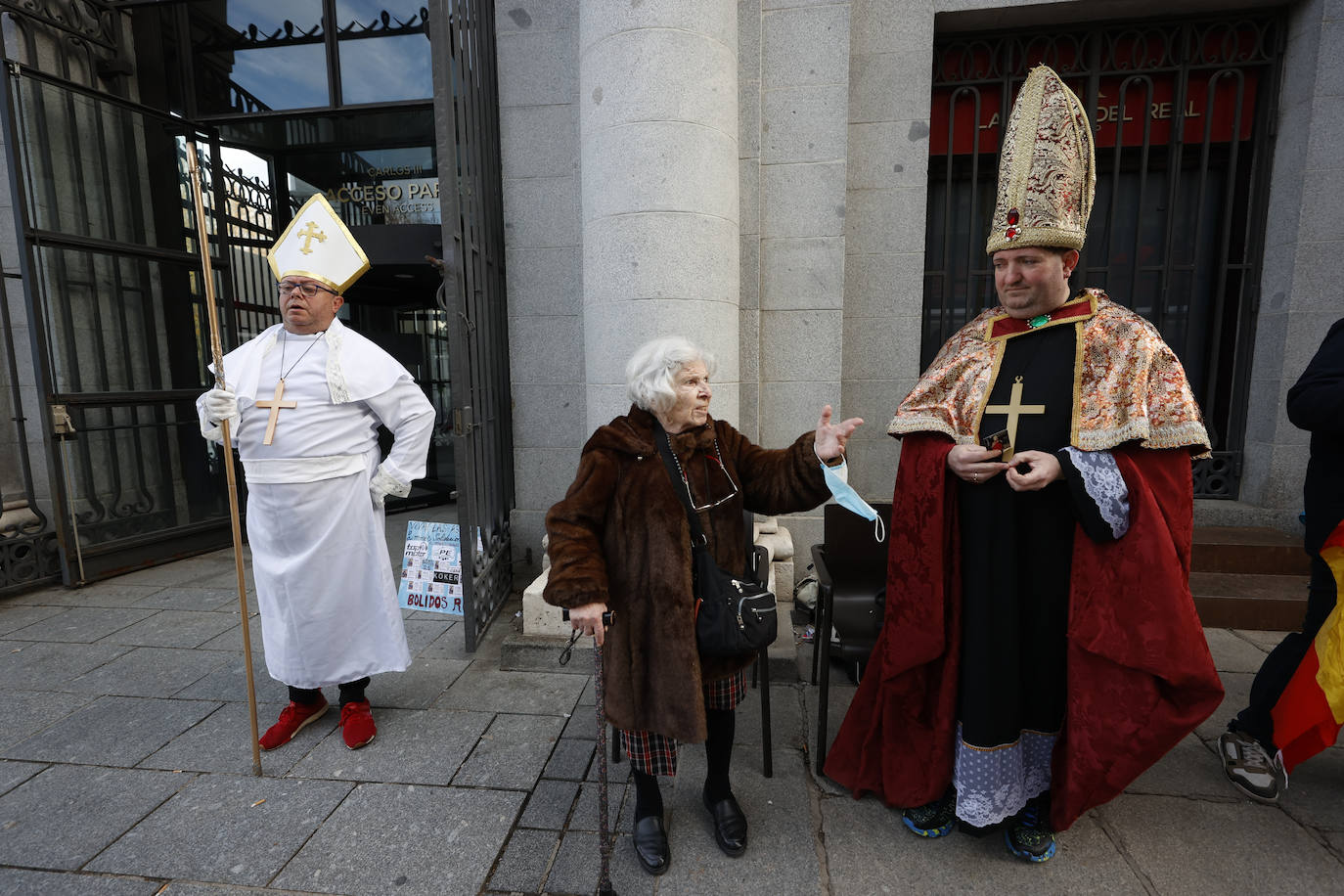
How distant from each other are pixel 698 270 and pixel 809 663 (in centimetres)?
219

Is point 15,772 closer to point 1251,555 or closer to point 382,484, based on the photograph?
point 382,484

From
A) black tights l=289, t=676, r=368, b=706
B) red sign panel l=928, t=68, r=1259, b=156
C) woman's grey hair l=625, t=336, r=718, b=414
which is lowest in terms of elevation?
black tights l=289, t=676, r=368, b=706

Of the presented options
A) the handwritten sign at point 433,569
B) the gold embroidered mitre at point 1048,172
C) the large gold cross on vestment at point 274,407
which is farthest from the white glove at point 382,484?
the gold embroidered mitre at point 1048,172

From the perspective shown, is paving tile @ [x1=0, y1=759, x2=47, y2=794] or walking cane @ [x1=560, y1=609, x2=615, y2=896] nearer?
walking cane @ [x1=560, y1=609, x2=615, y2=896]

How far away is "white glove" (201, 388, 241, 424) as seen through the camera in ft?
8.29

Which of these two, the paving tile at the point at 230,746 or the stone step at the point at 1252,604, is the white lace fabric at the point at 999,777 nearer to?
the stone step at the point at 1252,604

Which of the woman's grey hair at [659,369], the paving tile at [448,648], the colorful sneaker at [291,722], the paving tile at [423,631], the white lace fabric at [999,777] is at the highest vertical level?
the woman's grey hair at [659,369]

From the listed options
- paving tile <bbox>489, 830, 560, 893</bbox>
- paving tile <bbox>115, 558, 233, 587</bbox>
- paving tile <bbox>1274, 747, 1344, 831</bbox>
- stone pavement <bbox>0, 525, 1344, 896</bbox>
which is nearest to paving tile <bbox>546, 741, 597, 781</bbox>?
stone pavement <bbox>0, 525, 1344, 896</bbox>

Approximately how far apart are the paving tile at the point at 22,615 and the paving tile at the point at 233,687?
1809 mm

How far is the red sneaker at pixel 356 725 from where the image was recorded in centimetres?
281

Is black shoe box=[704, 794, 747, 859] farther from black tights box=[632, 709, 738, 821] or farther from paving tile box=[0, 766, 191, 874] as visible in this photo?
paving tile box=[0, 766, 191, 874]

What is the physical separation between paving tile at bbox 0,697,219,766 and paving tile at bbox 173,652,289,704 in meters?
0.08

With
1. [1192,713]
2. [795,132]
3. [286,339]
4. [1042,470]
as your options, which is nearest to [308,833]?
[286,339]

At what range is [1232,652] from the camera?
3.54 metres
